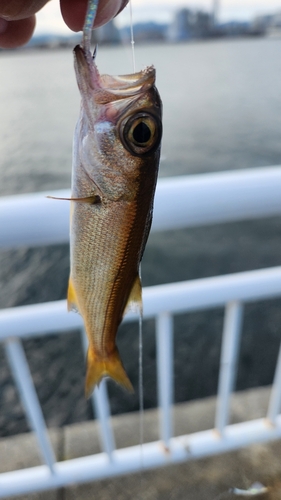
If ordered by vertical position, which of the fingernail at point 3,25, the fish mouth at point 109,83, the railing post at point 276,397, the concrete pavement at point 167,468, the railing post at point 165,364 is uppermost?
the fingernail at point 3,25

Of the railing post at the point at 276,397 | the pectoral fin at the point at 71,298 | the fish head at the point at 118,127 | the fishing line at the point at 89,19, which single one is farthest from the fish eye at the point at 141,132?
the railing post at the point at 276,397

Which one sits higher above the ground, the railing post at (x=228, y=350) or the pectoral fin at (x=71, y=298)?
the pectoral fin at (x=71, y=298)

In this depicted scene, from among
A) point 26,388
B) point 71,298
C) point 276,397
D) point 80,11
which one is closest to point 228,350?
point 276,397

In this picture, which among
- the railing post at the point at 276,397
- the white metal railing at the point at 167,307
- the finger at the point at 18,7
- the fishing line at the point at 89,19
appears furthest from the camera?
the railing post at the point at 276,397

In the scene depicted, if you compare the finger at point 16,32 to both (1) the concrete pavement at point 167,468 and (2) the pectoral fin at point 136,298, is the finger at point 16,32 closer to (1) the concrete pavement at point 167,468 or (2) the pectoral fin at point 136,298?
(2) the pectoral fin at point 136,298

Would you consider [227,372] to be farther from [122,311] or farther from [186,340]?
[186,340]

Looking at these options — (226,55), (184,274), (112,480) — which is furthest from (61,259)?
(226,55)

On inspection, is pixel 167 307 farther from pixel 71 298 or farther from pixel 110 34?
pixel 110 34
